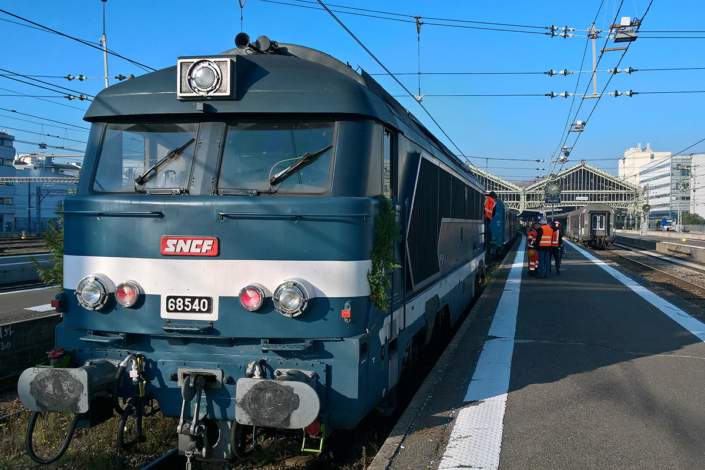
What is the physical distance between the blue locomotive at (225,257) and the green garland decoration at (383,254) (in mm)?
20

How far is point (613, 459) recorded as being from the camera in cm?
455

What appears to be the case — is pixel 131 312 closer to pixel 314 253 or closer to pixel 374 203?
pixel 314 253

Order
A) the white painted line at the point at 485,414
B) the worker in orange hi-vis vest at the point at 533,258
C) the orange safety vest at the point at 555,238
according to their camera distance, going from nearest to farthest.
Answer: the white painted line at the point at 485,414 → the worker in orange hi-vis vest at the point at 533,258 → the orange safety vest at the point at 555,238

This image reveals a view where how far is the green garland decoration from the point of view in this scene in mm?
4473

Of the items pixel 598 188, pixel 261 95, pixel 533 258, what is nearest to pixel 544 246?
pixel 533 258

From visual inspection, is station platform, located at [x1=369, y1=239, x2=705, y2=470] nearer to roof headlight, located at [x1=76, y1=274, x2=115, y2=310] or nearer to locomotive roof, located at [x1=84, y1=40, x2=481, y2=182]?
roof headlight, located at [x1=76, y1=274, x2=115, y2=310]

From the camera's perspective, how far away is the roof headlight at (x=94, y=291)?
14.4 ft

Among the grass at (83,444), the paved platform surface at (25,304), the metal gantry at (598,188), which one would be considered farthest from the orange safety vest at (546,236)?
the metal gantry at (598,188)

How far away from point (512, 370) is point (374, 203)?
3610mm

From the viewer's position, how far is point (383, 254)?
456 cm

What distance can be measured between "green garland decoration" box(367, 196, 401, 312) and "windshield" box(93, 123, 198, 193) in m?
1.51

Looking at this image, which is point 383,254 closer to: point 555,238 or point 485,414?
point 485,414

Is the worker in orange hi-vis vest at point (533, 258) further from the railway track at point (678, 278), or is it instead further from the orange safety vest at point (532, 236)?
the railway track at point (678, 278)

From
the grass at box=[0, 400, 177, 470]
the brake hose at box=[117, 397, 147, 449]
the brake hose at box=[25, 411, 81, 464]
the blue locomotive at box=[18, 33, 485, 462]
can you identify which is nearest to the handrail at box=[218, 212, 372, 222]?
the blue locomotive at box=[18, 33, 485, 462]
